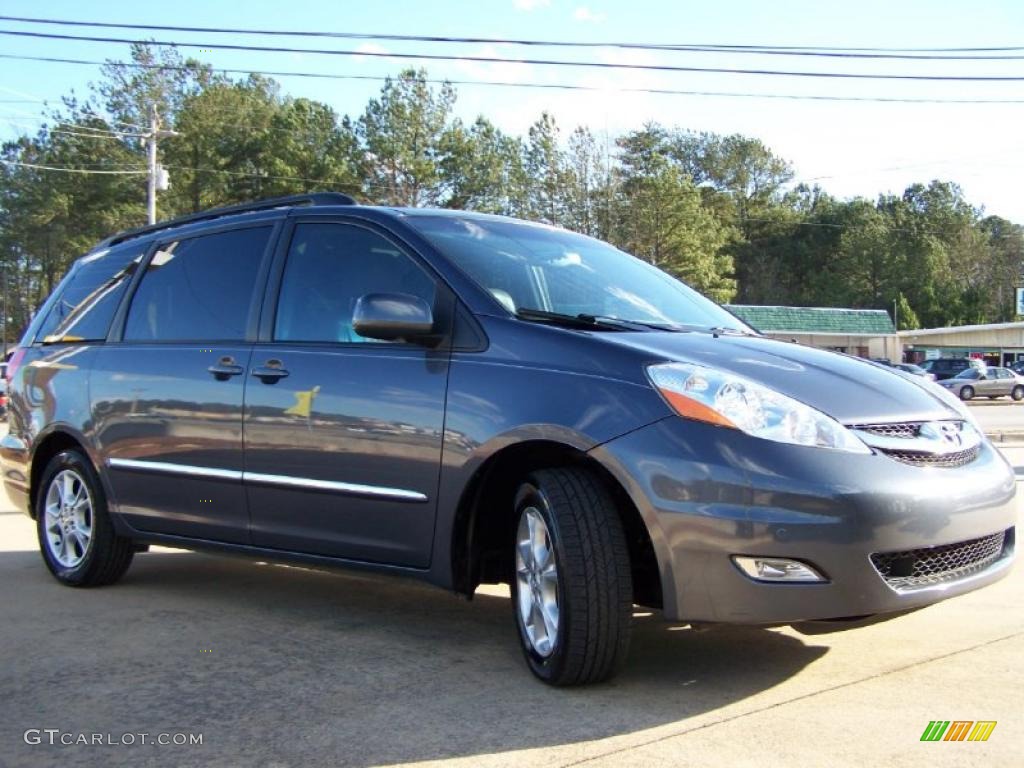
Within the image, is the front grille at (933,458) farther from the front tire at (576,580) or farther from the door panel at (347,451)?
the door panel at (347,451)

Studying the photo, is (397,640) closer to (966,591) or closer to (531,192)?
(966,591)

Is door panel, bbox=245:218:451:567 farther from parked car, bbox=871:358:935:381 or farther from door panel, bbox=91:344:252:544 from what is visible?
parked car, bbox=871:358:935:381

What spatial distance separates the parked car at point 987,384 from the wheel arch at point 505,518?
40086 mm

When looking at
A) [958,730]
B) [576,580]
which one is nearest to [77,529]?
[576,580]

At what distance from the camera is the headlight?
3330mm

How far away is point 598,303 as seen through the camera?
14.5 ft

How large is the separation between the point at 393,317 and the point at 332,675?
4.27 ft

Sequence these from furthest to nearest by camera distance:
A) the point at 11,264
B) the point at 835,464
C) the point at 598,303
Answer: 1. the point at 11,264
2. the point at 598,303
3. the point at 835,464

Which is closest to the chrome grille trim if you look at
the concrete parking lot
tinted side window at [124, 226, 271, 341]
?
the concrete parking lot

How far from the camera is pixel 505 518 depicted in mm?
4043

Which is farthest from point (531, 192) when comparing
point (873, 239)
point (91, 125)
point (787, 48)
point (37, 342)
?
point (37, 342)

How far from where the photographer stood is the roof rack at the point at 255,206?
481 cm

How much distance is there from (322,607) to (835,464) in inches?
108

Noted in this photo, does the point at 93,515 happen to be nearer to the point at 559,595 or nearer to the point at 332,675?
the point at 332,675
